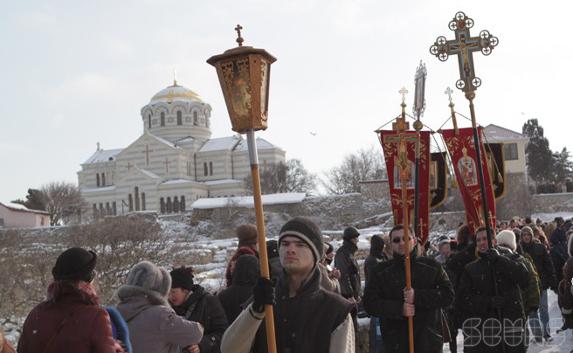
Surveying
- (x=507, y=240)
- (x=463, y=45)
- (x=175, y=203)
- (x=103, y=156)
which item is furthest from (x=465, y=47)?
(x=103, y=156)

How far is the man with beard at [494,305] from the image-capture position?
6422mm

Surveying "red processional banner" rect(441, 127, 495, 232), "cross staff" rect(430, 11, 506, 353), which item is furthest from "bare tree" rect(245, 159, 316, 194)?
"cross staff" rect(430, 11, 506, 353)

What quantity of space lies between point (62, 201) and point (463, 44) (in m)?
68.4

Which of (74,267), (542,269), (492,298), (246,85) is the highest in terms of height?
(246,85)

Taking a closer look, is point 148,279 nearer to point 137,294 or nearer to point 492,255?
point 137,294

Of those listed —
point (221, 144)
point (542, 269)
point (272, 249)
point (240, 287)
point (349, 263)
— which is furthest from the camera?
point (221, 144)

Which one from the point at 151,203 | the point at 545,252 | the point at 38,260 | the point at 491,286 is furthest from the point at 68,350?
the point at 151,203

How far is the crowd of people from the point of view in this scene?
346cm

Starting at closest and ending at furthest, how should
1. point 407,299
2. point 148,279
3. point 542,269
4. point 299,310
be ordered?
point 299,310 < point 148,279 < point 407,299 < point 542,269

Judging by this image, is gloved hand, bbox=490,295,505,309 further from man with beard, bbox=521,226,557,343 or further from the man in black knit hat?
man with beard, bbox=521,226,557,343

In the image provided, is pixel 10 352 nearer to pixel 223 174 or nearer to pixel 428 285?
pixel 428 285

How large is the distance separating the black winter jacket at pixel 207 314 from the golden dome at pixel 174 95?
70532mm

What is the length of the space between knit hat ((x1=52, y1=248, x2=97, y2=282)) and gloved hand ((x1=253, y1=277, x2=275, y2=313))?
103 centimetres

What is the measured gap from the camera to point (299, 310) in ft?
11.3
